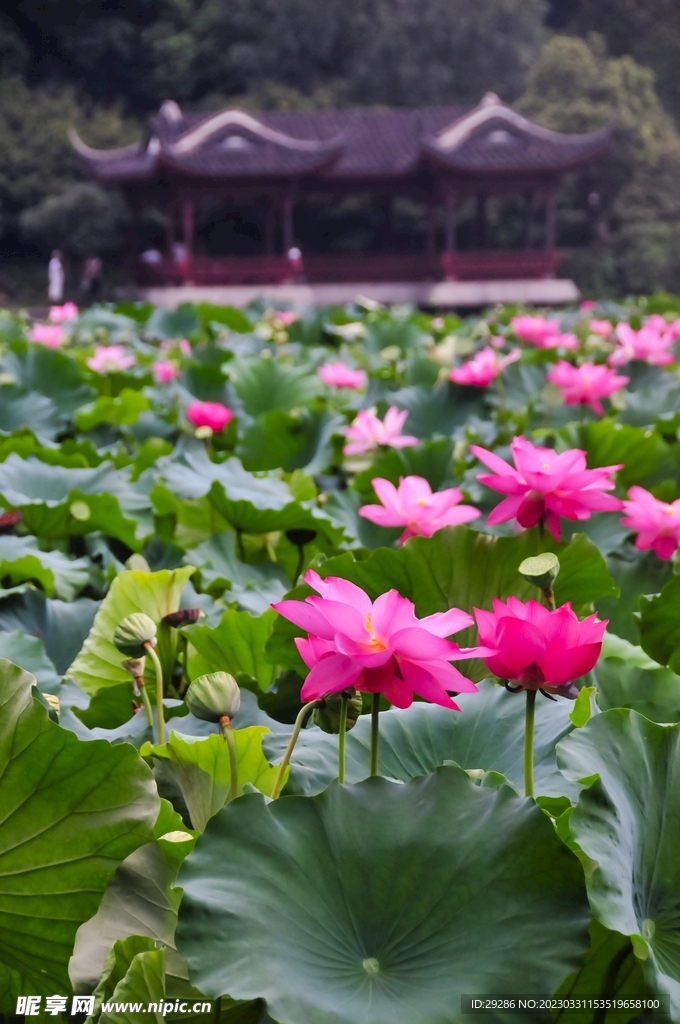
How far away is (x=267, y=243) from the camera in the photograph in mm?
13664

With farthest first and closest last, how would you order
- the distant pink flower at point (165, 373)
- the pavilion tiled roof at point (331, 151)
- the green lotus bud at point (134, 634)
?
the pavilion tiled roof at point (331, 151) → the distant pink flower at point (165, 373) → the green lotus bud at point (134, 634)

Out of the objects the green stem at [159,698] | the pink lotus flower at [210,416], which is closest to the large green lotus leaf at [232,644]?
the green stem at [159,698]

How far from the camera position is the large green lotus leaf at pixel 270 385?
188cm

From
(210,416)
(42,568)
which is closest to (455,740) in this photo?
(42,568)

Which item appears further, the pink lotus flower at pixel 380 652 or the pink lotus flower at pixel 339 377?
the pink lotus flower at pixel 339 377

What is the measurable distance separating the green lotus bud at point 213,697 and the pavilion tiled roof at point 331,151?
40.4 ft

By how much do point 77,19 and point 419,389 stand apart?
18.7 meters

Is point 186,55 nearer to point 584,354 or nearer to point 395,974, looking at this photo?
point 584,354

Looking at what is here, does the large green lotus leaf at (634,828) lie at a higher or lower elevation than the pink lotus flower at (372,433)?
higher

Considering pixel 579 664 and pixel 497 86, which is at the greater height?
pixel 579 664

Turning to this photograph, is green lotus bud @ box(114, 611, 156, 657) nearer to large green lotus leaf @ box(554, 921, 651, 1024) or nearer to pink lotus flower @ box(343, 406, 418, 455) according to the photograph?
large green lotus leaf @ box(554, 921, 651, 1024)

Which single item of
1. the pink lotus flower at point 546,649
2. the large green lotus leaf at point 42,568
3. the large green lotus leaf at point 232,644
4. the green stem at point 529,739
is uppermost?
the pink lotus flower at point 546,649

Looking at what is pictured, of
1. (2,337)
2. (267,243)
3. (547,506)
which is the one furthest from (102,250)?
(547,506)

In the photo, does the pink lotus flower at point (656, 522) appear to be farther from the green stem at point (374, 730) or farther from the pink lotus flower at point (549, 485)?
the green stem at point (374, 730)
